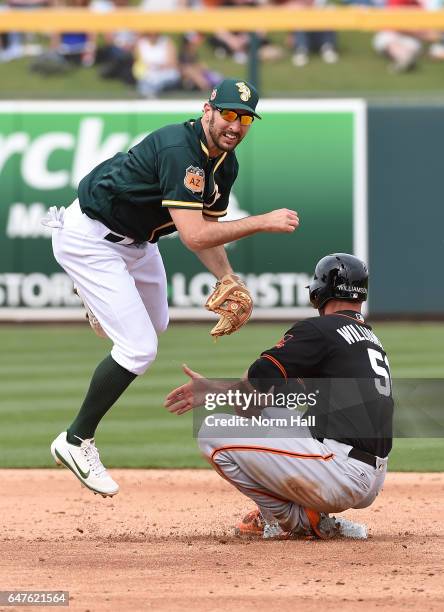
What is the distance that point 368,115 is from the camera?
13.6 m

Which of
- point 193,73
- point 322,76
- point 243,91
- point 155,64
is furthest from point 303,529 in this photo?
point 322,76

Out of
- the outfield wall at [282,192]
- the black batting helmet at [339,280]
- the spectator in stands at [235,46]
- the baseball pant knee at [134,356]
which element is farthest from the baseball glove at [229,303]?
the spectator in stands at [235,46]

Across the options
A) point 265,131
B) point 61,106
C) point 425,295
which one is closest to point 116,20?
point 61,106

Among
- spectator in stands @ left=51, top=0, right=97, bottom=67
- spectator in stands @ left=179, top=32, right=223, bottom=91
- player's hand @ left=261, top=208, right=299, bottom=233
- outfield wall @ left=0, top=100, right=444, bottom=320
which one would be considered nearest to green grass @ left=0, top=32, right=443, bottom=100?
spectator in stands @ left=51, top=0, right=97, bottom=67

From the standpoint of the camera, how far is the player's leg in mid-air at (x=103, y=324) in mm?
5574

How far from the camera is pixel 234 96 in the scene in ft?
17.4

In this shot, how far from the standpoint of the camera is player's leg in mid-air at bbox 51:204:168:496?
5574 mm

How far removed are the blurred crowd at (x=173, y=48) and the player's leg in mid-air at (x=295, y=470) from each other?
10.6 meters

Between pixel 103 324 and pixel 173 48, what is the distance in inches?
420

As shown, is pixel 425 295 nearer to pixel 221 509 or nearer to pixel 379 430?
pixel 221 509

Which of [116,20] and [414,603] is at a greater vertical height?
[116,20]

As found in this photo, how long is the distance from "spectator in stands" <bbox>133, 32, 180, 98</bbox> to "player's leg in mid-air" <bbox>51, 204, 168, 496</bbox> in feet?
31.5

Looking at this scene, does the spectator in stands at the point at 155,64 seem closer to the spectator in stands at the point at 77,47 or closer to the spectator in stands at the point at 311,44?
the spectator in stands at the point at 77,47

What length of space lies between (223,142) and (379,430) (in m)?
1.42
